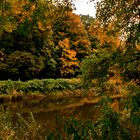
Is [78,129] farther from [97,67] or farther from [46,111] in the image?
[46,111]

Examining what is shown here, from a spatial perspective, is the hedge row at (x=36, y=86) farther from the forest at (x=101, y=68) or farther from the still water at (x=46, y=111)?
the forest at (x=101, y=68)

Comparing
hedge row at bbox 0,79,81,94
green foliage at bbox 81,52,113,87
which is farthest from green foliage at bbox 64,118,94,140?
hedge row at bbox 0,79,81,94

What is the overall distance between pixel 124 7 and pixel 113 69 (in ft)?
5.88

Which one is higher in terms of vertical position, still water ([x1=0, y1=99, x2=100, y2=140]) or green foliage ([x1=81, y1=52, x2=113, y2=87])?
green foliage ([x1=81, y1=52, x2=113, y2=87])

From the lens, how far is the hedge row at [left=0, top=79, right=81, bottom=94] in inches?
1254

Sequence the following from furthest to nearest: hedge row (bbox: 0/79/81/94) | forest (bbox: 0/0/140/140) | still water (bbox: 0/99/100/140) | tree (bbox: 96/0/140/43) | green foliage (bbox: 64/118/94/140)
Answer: hedge row (bbox: 0/79/81/94) < still water (bbox: 0/99/100/140) < tree (bbox: 96/0/140/43) < forest (bbox: 0/0/140/140) < green foliage (bbox: 64/118/94/140)

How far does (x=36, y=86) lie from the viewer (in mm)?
34469

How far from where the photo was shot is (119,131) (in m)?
6.18

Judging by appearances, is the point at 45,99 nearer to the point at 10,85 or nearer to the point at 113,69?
the point at 10,85

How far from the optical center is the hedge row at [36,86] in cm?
3185

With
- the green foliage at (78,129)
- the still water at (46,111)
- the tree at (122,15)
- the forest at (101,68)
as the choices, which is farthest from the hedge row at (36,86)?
the green foliage at (78,129)

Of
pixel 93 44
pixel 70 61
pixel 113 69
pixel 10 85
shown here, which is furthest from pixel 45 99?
pixel 113 69

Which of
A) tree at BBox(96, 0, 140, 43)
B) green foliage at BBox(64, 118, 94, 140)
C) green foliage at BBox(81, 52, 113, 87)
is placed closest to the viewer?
green foliage at BBox(64, 118, 94, 140)

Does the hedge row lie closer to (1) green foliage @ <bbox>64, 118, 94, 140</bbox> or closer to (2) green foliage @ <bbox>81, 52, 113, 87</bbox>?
(2) green foliage @ <bbox>81, 52, 113, 87</bbox>
